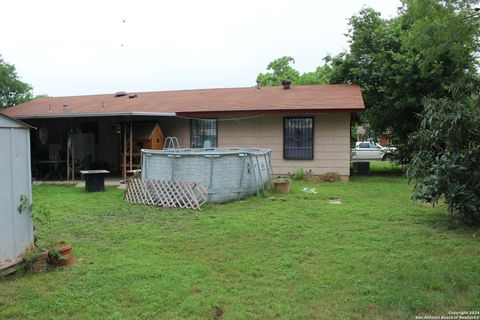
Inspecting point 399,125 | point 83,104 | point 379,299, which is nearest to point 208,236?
point 379,299

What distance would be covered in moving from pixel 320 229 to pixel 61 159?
12132 millimetres

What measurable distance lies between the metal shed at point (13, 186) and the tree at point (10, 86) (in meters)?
25.1

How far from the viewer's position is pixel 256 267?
4805 millimetres

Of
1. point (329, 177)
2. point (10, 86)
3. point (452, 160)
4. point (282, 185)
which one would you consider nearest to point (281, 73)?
point (10, 86)

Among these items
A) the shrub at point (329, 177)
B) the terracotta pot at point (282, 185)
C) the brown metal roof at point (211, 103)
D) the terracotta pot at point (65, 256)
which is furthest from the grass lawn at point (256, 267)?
the brown metal roof at point (211, 103)

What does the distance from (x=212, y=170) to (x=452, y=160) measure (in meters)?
4.77

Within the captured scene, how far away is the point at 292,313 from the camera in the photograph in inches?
141

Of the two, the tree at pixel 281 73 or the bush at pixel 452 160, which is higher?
the tree at pixel 281 73

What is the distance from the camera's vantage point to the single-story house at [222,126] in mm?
14188

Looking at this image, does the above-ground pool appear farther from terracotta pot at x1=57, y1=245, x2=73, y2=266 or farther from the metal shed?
the metal shed

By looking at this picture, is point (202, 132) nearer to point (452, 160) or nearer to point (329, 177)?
point (329, 177)

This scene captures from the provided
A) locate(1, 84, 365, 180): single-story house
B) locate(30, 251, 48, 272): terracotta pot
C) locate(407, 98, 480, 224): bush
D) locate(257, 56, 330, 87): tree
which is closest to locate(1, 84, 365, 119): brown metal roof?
locate(1, 84, 365, 180): single-story house

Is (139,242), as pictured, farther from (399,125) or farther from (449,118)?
(399,125)

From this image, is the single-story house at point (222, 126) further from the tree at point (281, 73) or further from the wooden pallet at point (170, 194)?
the tree at point (281, 73)
